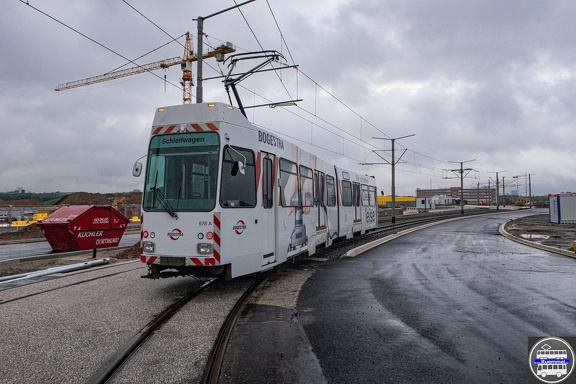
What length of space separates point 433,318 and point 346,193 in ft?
36.0

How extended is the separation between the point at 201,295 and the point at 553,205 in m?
36.2

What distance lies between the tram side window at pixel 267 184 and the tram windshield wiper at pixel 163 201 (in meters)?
1.95

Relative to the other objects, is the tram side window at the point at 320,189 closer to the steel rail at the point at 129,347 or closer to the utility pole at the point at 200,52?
the utility pole at the point at 200,52

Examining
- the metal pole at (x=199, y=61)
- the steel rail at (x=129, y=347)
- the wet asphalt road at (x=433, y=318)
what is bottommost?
the wet asphalt road at (x=433, y=318)

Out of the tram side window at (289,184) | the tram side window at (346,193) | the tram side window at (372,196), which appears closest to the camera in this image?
the tram side window at (289,184)

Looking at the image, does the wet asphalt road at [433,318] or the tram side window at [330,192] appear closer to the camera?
the wet asphalt road at [433,318]

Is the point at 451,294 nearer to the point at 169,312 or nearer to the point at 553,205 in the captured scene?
the point at 169,312

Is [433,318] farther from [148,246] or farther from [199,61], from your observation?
[199,61]

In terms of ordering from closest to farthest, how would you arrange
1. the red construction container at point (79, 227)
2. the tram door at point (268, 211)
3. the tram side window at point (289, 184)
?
the tram door at point (268, 211) < the tram side window at point (289, 184) < the red construction container at point (79, 227)

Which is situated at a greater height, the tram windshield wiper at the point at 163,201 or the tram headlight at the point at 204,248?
the tram windshield wiper at the point at 163,201

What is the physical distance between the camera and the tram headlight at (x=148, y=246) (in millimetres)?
7539

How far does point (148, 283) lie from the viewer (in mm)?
8852

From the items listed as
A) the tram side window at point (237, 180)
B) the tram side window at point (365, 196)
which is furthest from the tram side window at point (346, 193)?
the tram side window at point (237, 180)

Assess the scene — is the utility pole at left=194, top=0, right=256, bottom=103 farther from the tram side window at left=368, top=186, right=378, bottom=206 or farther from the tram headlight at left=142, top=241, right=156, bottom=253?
the tram side window at left=368, top=186, right=378, bottom=206
